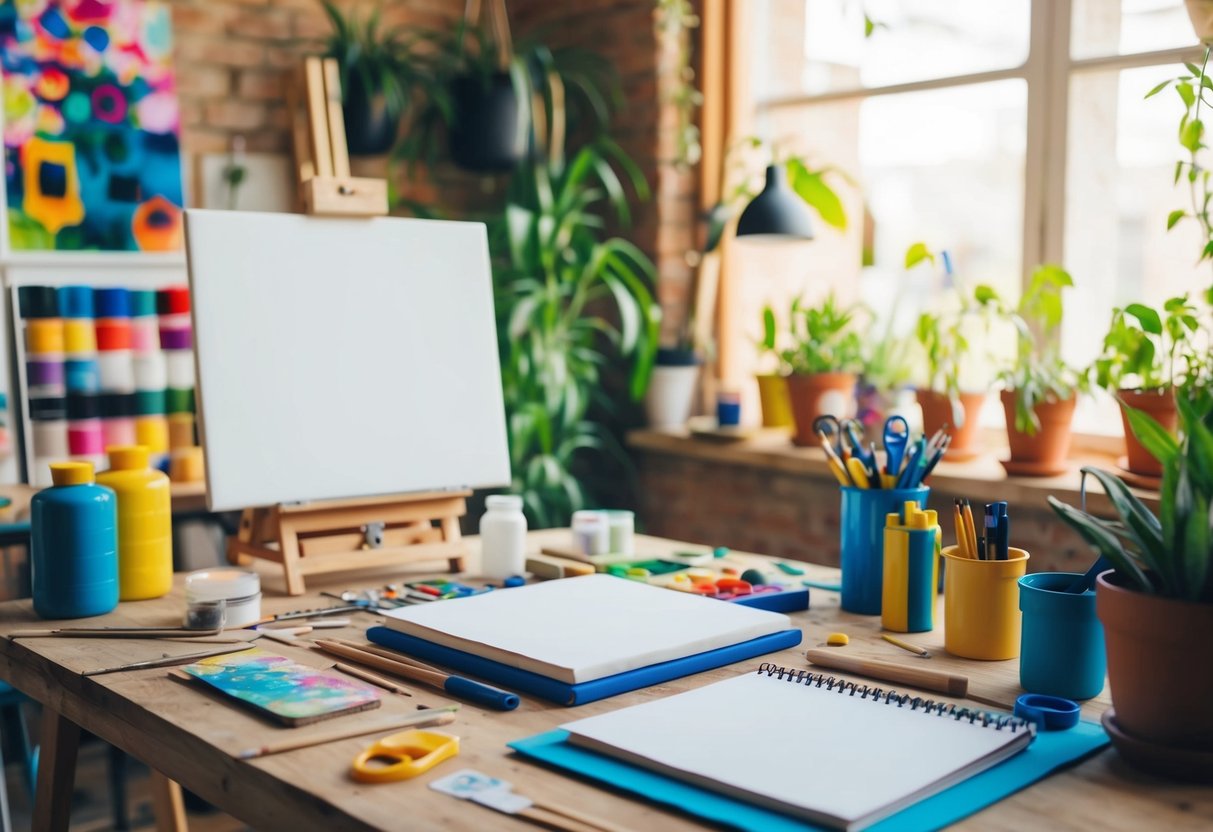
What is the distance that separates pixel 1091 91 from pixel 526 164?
5.34ft

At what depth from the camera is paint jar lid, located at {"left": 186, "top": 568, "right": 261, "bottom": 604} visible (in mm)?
1496

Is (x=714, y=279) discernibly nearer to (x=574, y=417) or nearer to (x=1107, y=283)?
(x=574, y=417)

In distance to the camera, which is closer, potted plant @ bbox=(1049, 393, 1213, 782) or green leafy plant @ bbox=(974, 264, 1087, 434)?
potted plant @ bbox=(1049, 393, 1213, 782)

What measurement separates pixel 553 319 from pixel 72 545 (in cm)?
199

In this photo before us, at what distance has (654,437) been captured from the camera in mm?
3590

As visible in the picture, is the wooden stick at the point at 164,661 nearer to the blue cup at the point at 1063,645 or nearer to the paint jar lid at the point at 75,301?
the blue cup at the point at 1063,645

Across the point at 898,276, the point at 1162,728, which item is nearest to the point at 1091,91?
the point at 898,276

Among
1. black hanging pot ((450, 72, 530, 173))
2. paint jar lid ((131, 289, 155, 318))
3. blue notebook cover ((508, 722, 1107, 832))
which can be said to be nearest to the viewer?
blue notebook cover ((508, 722, 1107, 832))

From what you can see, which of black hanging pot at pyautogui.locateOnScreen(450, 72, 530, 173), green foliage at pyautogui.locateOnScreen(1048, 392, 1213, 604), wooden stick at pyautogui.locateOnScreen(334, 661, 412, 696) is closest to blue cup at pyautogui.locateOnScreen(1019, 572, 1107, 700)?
green foliage at pyautogui.locateOnScreen(1048, 392, 1213, 604)

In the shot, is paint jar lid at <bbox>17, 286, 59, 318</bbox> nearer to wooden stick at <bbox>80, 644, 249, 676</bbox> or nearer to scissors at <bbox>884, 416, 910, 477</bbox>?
wooden stick at <bbox>80, 644, 249, 676</bbox>

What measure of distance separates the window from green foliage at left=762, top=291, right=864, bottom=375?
0.11 m

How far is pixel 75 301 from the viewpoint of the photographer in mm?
3145

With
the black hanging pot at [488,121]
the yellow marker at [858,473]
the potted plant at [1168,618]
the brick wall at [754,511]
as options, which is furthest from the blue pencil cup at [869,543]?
the black hanging pot at [488,121]

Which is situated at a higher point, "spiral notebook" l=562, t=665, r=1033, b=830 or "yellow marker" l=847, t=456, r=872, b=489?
"yellow marker" l=847, t=456, r=872, b=489
